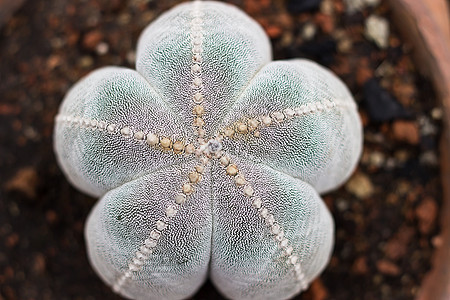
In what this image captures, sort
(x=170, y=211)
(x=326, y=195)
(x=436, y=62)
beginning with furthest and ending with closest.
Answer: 1. (x=326, y=195)
2. (x=436, y=62)
3. (x=170, y=211)

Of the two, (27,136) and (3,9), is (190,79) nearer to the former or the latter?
(27,136)

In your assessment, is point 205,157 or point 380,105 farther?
point 380,105

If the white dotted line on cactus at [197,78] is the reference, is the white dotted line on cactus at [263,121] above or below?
below

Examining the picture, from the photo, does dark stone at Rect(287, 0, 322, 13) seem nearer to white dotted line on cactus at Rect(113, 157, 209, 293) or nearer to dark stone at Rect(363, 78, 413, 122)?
dark stone at Rect(363, 78, 413, 122)

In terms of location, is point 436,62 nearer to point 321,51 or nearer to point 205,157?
point 321,51

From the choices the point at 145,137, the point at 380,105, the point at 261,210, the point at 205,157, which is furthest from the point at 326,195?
the point at 145,137

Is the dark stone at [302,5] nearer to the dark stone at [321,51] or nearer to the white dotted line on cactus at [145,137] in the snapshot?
the dark stone at [321,51]

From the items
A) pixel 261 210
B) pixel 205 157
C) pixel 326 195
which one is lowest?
pixel 326 195

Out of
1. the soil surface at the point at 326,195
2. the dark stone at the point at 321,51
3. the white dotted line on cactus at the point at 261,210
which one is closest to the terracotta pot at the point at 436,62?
the soil surface at the point at 326,195
